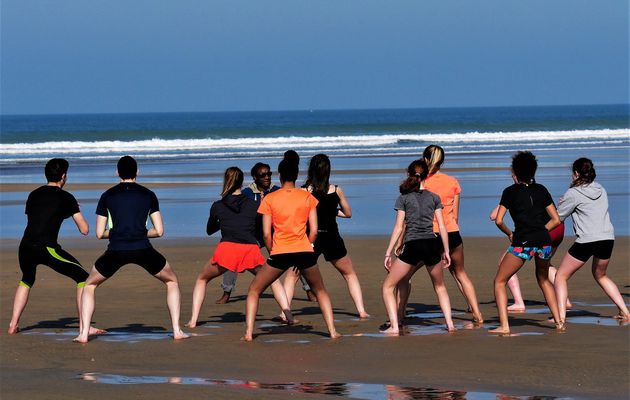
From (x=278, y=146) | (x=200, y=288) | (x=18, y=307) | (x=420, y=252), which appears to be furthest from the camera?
(x=278, y=146)

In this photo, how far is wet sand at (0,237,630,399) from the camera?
6.87m

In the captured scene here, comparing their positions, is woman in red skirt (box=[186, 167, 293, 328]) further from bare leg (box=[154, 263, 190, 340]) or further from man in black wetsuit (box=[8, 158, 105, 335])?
man in black wetsuit (box=[8, 158, 105, 335])

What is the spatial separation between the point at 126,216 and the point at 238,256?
1.28 meters

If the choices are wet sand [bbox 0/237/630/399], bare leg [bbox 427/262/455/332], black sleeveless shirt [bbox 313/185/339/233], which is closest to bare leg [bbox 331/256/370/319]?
wet sand [bbox 0/237/630/399]

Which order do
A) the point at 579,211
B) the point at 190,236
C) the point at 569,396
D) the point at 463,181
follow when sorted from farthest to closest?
1. the point at 463,181
2. the point at 190,236
3. the point at 579,211
4. the point at 569,396

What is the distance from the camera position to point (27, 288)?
30.4 ft

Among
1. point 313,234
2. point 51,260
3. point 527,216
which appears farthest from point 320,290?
point 51,260

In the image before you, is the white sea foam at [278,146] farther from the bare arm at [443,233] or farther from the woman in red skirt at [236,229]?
the bare arm at [443,233]

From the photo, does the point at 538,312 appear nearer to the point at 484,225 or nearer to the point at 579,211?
the point at 579,211

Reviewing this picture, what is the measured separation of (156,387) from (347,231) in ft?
34.1

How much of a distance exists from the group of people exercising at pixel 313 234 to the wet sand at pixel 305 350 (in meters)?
0.27

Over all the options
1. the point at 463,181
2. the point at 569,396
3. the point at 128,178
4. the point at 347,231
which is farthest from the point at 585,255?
the point at 463,181

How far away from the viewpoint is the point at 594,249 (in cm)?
918

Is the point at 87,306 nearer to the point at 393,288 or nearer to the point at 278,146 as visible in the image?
the point at 393,288
